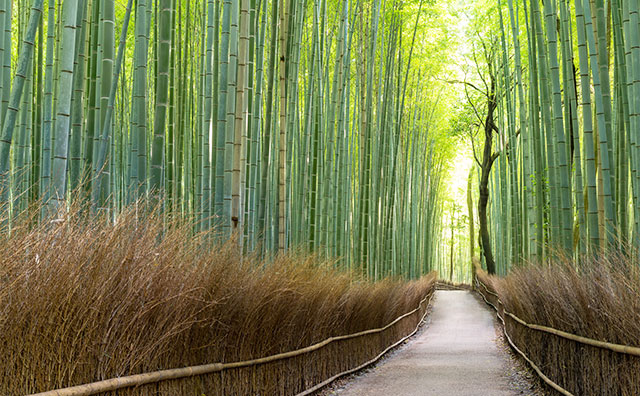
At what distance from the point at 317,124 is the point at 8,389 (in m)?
5.88

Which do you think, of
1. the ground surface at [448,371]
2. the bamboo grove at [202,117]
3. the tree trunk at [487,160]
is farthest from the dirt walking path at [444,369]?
the tree trunk at [487,160]

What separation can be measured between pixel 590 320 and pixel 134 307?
2.63 m

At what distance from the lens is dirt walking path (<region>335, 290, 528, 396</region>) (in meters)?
6.14

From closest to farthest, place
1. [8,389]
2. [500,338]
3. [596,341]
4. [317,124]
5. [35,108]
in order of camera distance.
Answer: [8,389] < [596,341] < [35,108] < [317,124] < [500,338]

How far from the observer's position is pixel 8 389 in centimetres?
234

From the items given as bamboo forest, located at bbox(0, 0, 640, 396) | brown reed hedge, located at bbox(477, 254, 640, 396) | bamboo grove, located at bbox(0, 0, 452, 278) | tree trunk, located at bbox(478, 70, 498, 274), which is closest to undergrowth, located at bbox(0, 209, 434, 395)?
bamboo forest, located at bbox(0, 0, 640, 396)

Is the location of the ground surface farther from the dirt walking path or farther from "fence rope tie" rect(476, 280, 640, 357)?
"fence rope tie" rect(476, 280, 640, 357)

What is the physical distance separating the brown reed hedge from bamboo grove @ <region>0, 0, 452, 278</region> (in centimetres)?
197

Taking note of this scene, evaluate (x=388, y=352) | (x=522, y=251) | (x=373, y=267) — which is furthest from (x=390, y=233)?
(x=388, y=352)

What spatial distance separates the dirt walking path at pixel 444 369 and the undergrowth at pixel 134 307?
1.38m

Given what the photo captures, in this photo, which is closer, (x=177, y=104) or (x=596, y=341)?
(x=596, y=341)

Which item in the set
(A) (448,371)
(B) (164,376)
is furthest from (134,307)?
(A) (448,371)

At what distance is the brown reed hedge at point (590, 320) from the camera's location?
359 cm

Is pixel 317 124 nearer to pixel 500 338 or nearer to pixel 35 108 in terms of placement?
pixel 35 108
